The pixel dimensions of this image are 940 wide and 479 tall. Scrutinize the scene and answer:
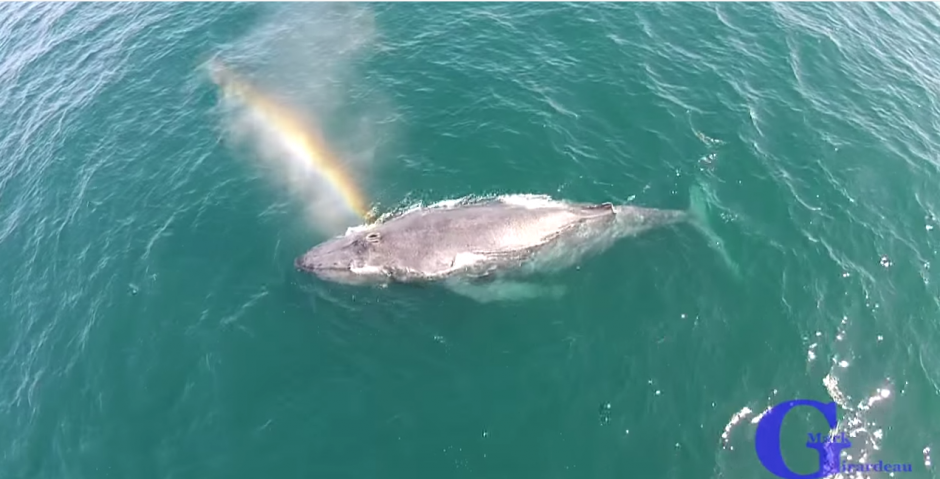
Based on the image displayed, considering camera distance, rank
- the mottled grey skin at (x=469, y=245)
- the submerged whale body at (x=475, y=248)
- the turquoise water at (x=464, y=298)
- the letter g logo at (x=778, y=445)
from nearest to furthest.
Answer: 1. the letter g logo at (x=778, y=445)
2. the turquoise water at (x=464, y=298)
3. the submerged whale body at (x=475, y=248)
4. the mottled grey skin at (x=469, y=245)

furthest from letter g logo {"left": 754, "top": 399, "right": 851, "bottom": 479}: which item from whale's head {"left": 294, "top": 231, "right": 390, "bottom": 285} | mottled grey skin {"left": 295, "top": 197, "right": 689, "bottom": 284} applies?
whale's head {"left": 294, "top": 231, "right": 390, "bottom": 285}

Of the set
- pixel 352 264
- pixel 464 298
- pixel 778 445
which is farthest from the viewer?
pixel 352 264

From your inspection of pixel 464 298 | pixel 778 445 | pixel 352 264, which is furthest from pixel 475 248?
pixel 778 445

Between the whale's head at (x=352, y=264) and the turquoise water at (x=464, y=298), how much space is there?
1.17 meters

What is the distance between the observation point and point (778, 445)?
32562mm

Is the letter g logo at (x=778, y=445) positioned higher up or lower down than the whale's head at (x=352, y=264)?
lower down

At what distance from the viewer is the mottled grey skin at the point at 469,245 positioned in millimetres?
41000

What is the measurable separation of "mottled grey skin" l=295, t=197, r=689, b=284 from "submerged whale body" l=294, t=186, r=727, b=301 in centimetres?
6

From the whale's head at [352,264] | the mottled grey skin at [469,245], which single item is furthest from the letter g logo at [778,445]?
the whale's head at [352,264]

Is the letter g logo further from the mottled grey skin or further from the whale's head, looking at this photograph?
the whale's head

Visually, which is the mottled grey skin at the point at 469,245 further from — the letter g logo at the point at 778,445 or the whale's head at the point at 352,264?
the letter g logo at the point at 778,445

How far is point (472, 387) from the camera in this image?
116 feet

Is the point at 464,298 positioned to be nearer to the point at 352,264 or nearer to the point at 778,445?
the point at 352,264

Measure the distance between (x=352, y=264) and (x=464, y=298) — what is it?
8009mm
